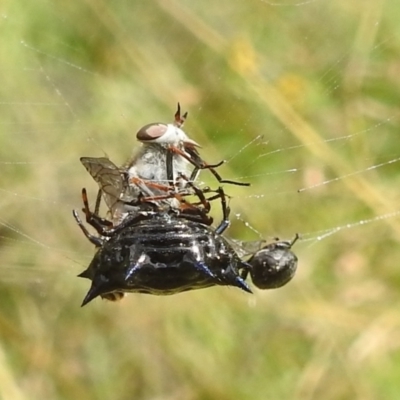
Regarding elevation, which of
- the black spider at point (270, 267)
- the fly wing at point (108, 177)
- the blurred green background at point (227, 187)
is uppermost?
the blurred green background at point (227, 187)

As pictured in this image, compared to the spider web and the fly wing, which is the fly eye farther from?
the spider web

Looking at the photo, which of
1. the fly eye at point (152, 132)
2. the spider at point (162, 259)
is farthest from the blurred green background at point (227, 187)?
the spider at point (162, 259)

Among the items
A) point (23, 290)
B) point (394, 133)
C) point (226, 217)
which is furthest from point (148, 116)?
point (226, 217)

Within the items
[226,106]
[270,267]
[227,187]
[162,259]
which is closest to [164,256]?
[162,259]

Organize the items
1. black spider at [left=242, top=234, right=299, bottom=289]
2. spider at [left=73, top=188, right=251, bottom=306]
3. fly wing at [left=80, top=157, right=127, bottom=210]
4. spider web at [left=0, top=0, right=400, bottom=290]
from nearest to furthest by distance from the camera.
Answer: spider at [left=73, top=188, right=251, bottom=306]
fly wing at [left=80, top=157, right=127, bottom=210]
black spider at [left=242, top=234, right=299, bottom=289]
spider web at [left=0, top=0, right=400, bottom=290]

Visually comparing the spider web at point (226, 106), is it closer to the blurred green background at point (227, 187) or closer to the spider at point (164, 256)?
the blurred green background at point (227, 187)

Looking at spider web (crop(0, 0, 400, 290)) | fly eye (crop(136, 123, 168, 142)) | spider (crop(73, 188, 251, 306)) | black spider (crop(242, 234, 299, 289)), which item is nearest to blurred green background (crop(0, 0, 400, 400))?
spider web (crop(0, 0, 400, 290))
